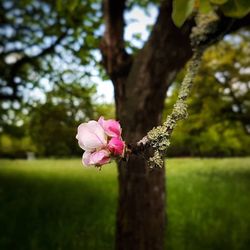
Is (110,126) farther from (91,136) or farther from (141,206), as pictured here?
(141,206)

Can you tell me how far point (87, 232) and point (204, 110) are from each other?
1044 cm

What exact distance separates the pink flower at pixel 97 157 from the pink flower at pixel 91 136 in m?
0.02

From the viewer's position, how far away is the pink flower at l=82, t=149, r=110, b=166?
123 cm

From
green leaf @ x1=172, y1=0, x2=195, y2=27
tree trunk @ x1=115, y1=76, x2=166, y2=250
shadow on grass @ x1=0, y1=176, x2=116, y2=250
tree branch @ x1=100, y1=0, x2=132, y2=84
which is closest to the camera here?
green leaf @ x1=172, y1=0, x2=195, y2=27

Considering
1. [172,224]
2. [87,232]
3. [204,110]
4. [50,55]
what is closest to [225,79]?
[204,110]

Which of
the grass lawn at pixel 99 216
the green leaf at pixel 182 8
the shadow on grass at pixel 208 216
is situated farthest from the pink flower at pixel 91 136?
the shadow on grass at pixel 208 216

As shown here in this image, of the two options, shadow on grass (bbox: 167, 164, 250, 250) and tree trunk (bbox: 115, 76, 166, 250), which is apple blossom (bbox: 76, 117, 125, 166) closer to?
tree trunk (bbox: 115, 76, 166, 250)

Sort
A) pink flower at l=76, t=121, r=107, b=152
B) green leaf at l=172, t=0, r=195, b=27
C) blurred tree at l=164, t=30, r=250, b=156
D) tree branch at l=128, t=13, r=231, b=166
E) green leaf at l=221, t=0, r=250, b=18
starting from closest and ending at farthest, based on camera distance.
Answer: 1. pink flower at l=76, t=121, r=107, b=152
2. tree branch at l=128, t=13, r=231, b=166
3. green leaf at l=172, t=0, r=195, b=27
4. green leaf at l=221, t=0, r=250, b=18
5. blurred tree at l=164, t=30, r=250, b=156

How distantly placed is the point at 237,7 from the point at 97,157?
1096 millimetres

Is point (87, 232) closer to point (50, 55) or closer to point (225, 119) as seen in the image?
point (50, 55)

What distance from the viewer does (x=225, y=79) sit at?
57.8 feet

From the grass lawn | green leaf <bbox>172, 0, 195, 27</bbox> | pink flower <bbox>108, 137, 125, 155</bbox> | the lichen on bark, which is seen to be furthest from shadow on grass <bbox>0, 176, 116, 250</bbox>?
pink flower <bbox>108, 137, 125, 155</bbox>

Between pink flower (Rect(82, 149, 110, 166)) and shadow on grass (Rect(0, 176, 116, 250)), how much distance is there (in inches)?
243

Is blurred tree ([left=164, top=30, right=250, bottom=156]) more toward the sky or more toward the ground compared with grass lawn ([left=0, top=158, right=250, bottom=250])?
more toward the sky
